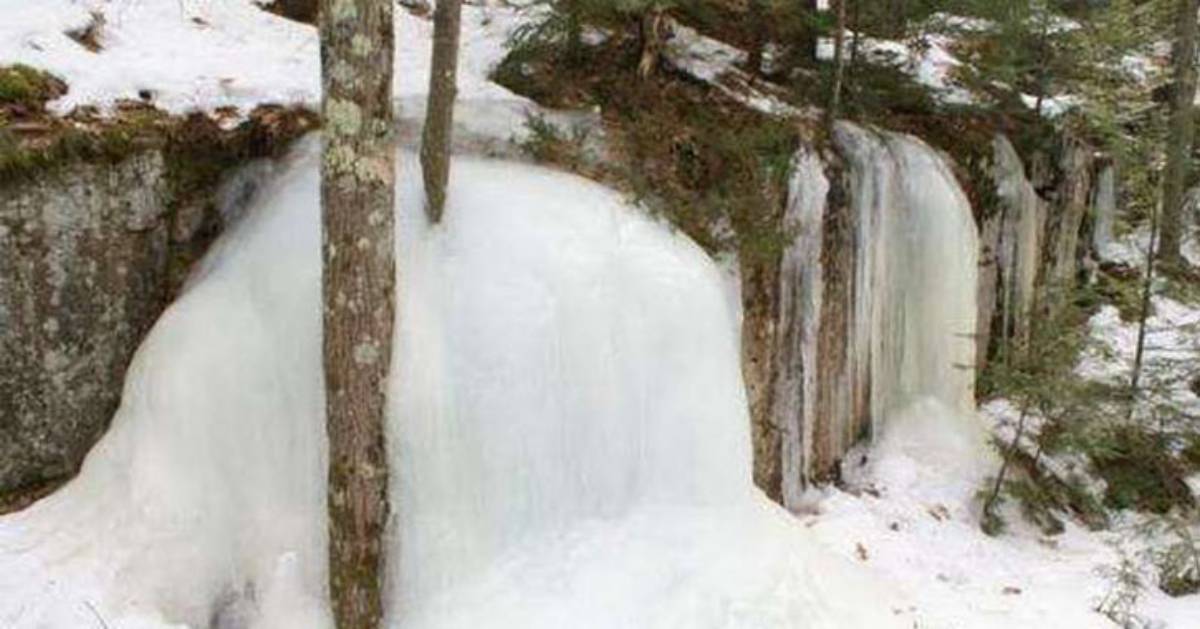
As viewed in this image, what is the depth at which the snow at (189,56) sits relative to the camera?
6.74 metres

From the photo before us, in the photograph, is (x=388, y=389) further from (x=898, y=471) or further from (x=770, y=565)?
(x=898, y=471)

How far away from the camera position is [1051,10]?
38.1 ft

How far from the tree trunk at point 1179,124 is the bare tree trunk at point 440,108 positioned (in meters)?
10.9

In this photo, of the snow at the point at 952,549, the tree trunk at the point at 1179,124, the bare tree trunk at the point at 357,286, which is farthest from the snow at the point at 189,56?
the tree trunk at the point at 1179,124

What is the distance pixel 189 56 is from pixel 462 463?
3.52m

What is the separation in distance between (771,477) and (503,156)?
3.14 metres

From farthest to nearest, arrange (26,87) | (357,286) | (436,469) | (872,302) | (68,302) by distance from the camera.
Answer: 1. (872,302)
2. (26,87)
3. (68,302)
4. (436,469)
5. (357,286)

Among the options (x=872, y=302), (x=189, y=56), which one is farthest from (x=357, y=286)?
(x=872, y=302)

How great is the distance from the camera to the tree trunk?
14.1 metres

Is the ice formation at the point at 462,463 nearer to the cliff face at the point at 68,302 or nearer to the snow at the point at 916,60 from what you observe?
the cliff face at the point at 68,302

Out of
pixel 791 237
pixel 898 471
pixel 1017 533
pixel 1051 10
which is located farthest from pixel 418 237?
pixel 1051 10

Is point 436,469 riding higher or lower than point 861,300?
lower

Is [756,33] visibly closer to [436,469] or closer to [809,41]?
[809,41]

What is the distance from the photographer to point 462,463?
19.4 feet
